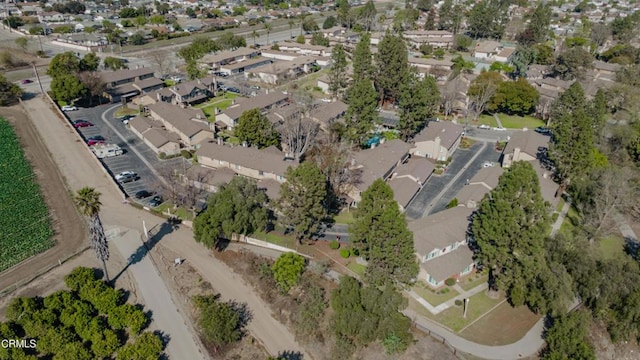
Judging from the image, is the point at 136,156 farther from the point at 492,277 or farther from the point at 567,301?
the point at 567,301

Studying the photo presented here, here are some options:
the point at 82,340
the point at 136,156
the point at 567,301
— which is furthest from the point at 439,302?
the point at 136,156

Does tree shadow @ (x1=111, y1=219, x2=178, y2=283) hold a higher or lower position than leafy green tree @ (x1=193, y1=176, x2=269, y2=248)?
lower

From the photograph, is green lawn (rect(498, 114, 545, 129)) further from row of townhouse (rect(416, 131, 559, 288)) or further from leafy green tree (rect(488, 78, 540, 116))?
Result: row of townhouse (rect(416, 131, 559, 288))

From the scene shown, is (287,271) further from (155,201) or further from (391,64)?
(391,64)

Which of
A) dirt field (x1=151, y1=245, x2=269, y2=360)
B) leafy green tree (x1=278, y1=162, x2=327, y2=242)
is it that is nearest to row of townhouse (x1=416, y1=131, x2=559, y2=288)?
leafy green tree (x1=278, y1=162, x2=327, y2=242)

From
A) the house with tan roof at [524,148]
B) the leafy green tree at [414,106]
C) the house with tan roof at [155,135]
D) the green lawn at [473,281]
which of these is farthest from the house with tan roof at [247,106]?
the green lawn at [473,281]

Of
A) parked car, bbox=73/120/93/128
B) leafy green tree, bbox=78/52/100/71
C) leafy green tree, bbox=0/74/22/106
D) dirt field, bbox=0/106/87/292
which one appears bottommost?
dirt field, bbox=0/106/87/292
